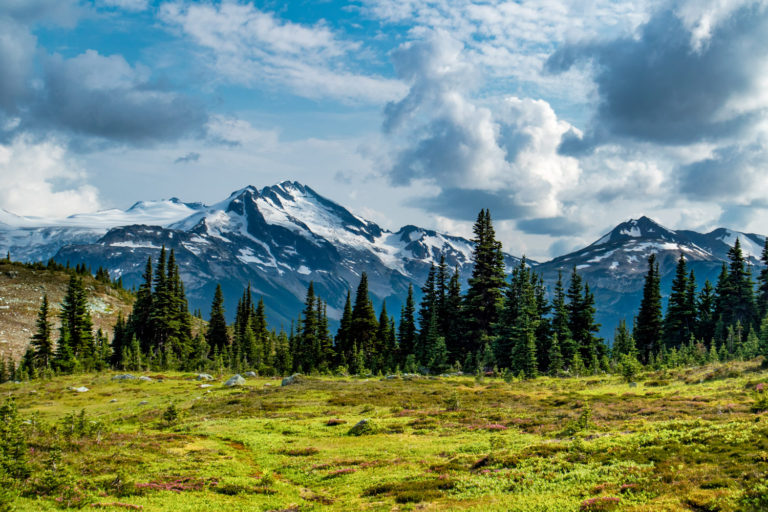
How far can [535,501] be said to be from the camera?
16.5m

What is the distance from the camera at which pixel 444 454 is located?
26250mm

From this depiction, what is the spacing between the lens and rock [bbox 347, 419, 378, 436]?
3438cm

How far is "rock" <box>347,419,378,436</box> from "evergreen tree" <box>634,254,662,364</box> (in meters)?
74.6

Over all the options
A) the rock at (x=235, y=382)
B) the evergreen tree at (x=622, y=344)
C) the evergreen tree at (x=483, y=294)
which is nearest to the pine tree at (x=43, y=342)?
the rock at (x=235, y=382)

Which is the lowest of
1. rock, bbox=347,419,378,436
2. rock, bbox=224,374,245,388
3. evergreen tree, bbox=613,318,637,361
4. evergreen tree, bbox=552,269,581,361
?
rock, bbox=224,374,245,388

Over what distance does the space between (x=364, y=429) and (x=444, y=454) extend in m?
9.69

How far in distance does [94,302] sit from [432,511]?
177086 millimetres

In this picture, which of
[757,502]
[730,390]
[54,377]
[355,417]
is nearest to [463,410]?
[355,417]

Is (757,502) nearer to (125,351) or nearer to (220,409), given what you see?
(220,409)

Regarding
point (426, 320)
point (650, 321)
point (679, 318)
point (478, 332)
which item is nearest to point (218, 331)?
point (426, 320)

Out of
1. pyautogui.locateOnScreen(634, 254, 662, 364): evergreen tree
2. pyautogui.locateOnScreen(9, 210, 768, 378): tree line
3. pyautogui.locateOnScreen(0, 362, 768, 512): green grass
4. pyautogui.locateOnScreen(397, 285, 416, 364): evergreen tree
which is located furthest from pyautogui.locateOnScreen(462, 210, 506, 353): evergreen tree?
pyautogui.locateOnScreen(0, 362, 768, 512): green grass

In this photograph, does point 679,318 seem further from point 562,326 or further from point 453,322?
point 453,322

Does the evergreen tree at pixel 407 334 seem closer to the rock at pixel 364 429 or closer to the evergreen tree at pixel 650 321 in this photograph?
the evergreen tree at pixel 650 321

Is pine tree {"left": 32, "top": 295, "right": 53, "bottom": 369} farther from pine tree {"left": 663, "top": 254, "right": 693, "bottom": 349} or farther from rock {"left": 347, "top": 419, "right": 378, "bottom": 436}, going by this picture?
pine tree {"left": 663, "top": 254, "right": 693, "bottom": 349}
